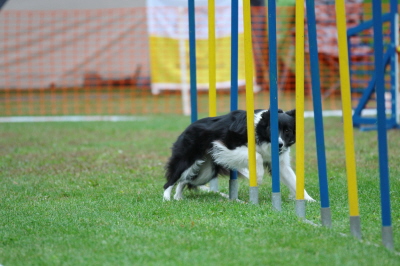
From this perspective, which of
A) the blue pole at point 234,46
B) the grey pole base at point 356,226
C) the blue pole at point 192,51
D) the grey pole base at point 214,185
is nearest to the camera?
the grey pole base at point 356,226

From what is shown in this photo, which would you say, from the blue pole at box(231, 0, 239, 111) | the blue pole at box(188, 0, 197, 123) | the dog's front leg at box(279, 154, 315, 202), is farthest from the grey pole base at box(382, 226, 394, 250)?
the blue pole at box(188, 0, 197, 123)

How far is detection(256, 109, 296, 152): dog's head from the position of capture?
16.1 ft

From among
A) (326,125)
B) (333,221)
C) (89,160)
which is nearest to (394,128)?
(326,125)

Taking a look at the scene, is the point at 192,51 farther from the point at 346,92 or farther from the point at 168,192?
the point at 346,92

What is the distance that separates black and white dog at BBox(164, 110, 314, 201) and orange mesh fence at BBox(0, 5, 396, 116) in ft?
33.8

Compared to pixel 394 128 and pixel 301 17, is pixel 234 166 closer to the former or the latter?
pixel 301 17

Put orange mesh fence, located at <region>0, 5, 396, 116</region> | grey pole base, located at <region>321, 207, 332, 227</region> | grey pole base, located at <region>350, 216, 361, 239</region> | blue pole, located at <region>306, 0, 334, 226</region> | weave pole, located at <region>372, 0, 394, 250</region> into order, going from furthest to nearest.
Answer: orange mesh fence, located at <region>0, 5, 396, 116</region> < grey pole base, located at <region>321, 207, 332, 227</region> < blue pole, located at <region>306, 0, 334, 226</region> < grey pole base, located at <region>350, 216, 361, 239</region> < weave pole, located at <region>372, 0, 394, 250</region>

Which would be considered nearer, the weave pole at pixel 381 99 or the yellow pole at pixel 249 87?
the weave pole at pixel 381 99

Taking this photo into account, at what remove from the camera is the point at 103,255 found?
339 cm

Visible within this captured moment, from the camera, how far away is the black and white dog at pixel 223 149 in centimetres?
499

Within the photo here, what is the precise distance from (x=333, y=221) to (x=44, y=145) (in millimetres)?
6044

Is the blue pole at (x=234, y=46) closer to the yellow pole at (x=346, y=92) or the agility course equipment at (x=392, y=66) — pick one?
the yellow pole at (x=346, y=92)

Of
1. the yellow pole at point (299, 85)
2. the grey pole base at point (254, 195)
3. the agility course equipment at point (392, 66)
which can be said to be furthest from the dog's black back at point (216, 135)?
the agility course equipment at point (392, 66)

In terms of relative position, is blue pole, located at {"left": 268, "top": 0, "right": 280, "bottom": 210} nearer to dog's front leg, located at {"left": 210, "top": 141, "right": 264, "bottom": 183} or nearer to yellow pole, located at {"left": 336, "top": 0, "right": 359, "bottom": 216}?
dog's front leg, located at {"left": 210, "top": 141, "right": 264, "bottom": 183}
